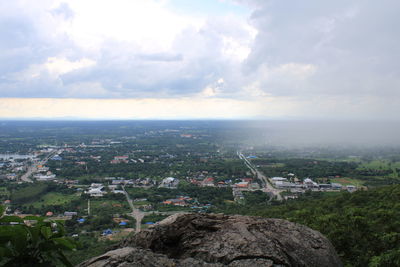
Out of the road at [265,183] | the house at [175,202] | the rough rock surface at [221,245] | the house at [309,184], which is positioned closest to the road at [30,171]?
the house at [175,202]

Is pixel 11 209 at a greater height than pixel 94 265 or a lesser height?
lesser

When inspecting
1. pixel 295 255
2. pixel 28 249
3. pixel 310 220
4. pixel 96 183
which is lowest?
pixel 96 183

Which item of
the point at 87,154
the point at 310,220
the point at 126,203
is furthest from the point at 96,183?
the point at 310,220

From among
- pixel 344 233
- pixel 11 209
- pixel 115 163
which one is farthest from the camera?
pixel 115 163

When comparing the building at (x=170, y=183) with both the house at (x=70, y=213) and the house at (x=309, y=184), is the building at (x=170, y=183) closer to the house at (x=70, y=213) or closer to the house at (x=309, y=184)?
the house at (x=70, y=213)

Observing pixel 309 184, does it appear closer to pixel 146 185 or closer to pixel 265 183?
pixel 265 183

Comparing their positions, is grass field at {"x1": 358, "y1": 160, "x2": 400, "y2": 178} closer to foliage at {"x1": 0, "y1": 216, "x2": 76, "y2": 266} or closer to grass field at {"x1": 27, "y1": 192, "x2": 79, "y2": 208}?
grass field at {"x1": 27, "y1": 192, "x2": 79, "y2": 208}

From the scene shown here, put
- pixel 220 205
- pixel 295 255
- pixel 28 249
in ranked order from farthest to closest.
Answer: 1. pixel 220 205
2. pixel 295 255
3. pixel 28 249

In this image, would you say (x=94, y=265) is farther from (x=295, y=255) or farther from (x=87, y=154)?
(x=87, y=154)

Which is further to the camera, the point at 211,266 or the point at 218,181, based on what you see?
the point at 218,181
